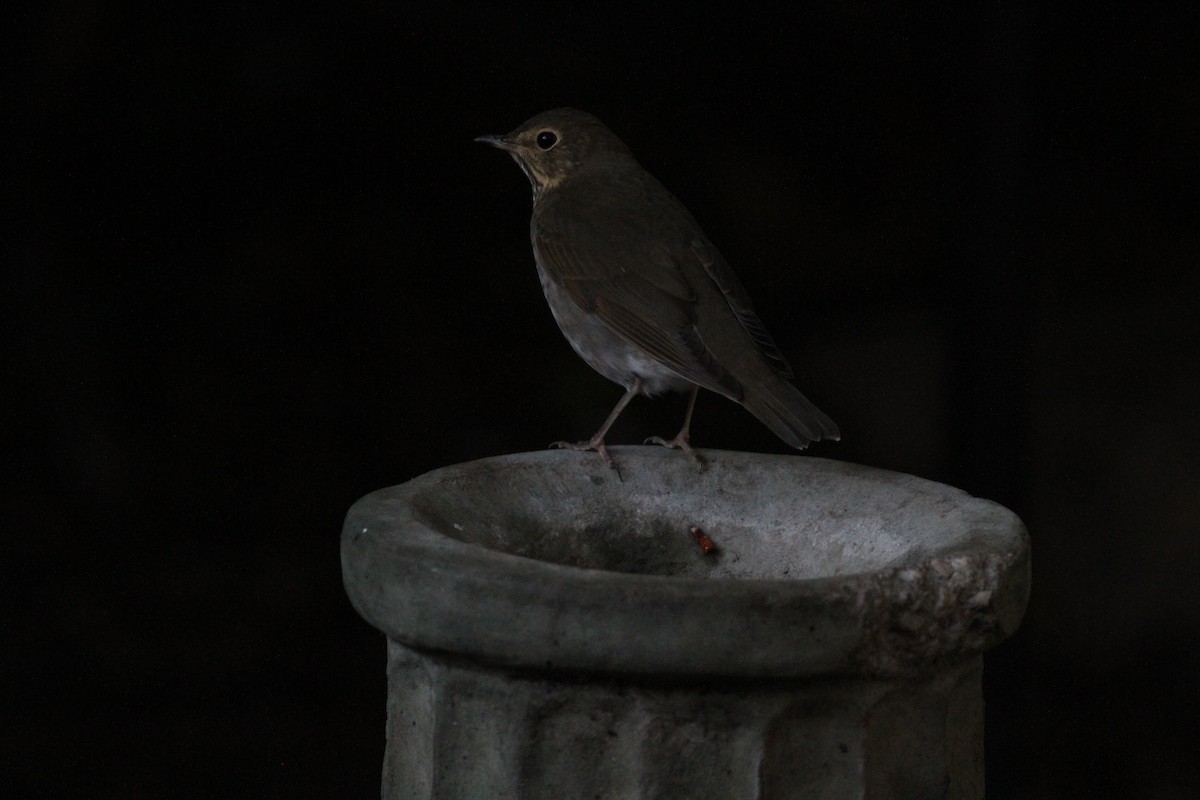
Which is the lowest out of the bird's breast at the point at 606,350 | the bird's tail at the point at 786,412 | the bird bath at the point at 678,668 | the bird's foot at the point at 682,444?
the bird bath at the point at 678,668

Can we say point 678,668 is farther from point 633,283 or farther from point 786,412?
A: point 633,283

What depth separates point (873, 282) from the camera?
5.19 m

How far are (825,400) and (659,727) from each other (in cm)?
A: 257

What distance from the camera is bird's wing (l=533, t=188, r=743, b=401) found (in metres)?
3.73

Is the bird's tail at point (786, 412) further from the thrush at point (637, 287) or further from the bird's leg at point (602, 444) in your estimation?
the bird's leg at point (602, 444)

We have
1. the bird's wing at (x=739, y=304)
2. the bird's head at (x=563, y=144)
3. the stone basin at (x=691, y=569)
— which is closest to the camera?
the stone basin at (x=691, y=569)

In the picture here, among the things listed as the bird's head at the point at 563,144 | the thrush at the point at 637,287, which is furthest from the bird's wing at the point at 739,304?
the bird's head at the point at 563,144

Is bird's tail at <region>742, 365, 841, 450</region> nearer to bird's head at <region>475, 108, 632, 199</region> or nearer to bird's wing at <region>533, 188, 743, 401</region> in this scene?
bird's wing at <region>533, 188, 743, 401</region>

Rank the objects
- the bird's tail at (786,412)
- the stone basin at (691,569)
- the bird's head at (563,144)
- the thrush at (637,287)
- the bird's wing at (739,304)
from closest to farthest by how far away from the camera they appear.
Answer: the stone basin at (691,569) < the bird's tail at (786,412) < the thrush at (637,287) < the bird's wing at (739,304) < the bird's head at (563,144)

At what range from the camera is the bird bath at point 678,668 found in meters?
2.74

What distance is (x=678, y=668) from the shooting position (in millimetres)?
2744

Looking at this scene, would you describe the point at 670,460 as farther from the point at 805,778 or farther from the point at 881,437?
the point at 881,437

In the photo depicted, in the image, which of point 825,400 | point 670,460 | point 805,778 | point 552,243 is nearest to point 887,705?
point 805,778

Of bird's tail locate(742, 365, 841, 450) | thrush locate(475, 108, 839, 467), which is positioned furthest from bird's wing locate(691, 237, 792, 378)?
bird's tail locate(742, 365, 841, 450)
